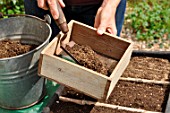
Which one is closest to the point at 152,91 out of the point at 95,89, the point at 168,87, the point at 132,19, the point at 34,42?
the point at 168,87

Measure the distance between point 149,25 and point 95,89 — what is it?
262 cm

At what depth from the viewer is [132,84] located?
2.28m

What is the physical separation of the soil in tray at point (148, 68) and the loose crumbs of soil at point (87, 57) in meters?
0.52

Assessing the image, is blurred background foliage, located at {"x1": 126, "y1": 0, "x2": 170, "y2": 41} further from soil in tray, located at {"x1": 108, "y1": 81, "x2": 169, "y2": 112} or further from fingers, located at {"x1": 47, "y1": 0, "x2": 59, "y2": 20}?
fingers, located at {"x1": 47, "y1": 0, "x2": 59, "y2": 20}

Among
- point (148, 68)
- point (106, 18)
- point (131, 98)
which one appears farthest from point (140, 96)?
point (106, 18)

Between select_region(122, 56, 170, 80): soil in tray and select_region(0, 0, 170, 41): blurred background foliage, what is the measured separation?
146cm

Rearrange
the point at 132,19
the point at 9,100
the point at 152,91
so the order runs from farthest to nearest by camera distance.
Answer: the point at 132,19
the point at 152,91
the point at 9,100

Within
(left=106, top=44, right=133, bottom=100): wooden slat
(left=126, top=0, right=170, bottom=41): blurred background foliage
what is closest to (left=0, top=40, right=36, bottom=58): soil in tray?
(left=106, top=44, right=133, bottom=100): wooden slat

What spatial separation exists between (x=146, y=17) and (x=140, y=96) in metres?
2.13

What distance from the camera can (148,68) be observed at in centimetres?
246

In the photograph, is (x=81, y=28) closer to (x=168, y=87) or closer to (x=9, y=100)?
(x=9, y=100)

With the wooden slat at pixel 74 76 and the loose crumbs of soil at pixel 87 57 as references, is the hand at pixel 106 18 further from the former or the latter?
the wooden slat at pixel 74 76

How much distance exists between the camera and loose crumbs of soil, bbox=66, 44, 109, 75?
71.6 inches

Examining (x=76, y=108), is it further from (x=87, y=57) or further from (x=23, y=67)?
(x=23, y=67)
